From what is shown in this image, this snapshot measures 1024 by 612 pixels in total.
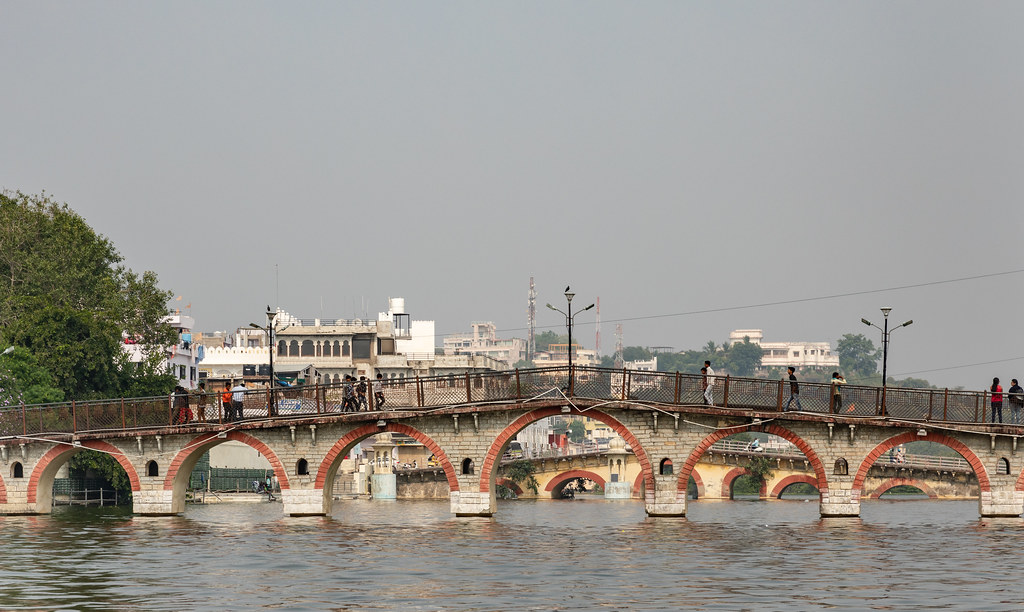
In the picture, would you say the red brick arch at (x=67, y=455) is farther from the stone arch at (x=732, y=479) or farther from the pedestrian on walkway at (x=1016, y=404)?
the stone arch at (x=732, y=479)

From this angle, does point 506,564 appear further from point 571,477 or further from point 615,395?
point 571,477

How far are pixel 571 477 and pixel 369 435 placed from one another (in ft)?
132

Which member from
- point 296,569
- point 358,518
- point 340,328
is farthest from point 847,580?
point 340,328

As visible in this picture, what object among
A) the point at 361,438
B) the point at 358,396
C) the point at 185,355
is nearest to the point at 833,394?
the point at 361,438

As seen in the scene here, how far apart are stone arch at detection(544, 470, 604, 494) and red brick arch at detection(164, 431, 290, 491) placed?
38253 mm

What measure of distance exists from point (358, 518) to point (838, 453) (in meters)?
18.0

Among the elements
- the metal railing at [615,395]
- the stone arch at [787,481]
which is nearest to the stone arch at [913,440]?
the metal railing at [615,395]

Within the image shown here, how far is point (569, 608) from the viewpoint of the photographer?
81.4ft

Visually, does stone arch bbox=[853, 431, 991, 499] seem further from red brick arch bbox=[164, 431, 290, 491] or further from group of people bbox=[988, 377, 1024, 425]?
red brick arch bbox=[164, 431, 290, 491]

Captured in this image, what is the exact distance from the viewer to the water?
1011 inches

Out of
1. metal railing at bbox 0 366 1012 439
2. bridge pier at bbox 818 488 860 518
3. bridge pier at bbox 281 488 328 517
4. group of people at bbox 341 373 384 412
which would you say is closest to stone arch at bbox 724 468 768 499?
metal railing at bbox 0 366 1012 439

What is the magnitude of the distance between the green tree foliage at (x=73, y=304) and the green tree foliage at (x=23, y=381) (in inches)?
47.2

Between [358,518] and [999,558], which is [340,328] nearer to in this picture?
[358,518]

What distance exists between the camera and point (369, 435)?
47312mm
